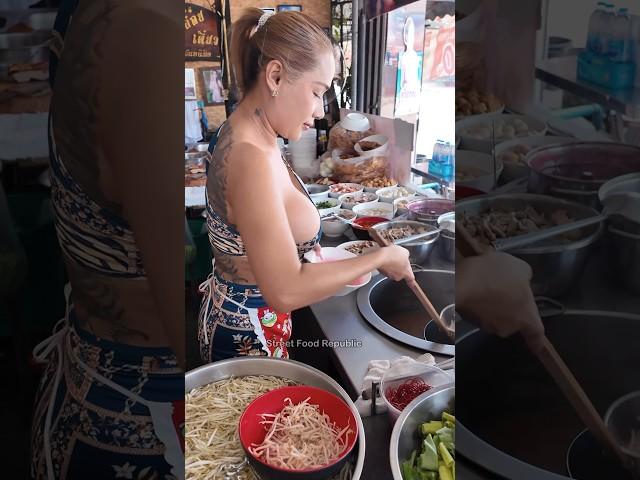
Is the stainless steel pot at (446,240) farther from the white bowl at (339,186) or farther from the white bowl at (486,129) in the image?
the white bowl at (486,129)

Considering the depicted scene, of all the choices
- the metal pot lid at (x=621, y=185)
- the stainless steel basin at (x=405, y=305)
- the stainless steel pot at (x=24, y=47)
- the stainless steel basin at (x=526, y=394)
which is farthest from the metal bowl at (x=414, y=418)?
the stainless steel pot at (x=24, y=47)

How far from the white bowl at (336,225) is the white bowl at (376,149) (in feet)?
0.51

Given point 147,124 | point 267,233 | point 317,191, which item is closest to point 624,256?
point 147,124

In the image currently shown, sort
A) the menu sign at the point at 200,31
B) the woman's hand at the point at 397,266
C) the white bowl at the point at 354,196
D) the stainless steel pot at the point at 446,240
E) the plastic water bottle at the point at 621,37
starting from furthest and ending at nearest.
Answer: the white bowl at the point at 354,196
the woman's hand at the point at 397,266
the stainless steel pot at the point at 446,240
the menu sign at the point at 200,31
the plastic water bottle at the point at 621,37

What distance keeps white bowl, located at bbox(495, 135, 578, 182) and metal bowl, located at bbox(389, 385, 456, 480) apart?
680 millimetres

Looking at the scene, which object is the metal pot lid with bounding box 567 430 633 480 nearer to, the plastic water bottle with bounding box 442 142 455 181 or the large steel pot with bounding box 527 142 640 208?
the large steel pot with bounding box 527 142 640 208

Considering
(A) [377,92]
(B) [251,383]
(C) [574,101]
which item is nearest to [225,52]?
(A) [377,92]

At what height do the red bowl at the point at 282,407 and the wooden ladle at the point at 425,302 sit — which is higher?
the wooden ladle at the point at 425,302

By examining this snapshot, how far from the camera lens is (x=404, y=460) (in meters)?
0.89

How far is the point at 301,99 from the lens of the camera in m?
0.93

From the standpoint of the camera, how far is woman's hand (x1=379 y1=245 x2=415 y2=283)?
3.46 feet

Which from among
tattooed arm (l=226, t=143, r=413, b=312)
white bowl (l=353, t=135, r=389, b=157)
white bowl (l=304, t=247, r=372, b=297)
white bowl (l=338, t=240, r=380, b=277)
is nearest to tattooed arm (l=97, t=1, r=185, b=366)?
tattooed arm (l=226, t=143, r=413, b=312)

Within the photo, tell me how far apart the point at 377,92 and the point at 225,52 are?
0.35 metres

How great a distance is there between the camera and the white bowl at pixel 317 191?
110 centimetres
